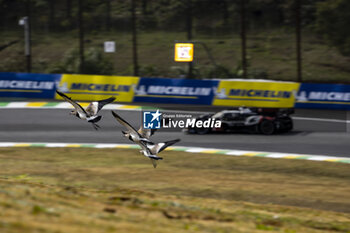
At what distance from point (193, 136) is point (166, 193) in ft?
29.0

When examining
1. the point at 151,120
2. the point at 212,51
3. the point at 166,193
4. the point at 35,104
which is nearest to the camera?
the point at 151,120

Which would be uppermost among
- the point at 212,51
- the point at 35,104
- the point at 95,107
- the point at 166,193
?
the point at 212,51

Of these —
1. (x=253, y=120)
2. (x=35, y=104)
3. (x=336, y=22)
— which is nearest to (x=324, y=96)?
(x=253, y=120)

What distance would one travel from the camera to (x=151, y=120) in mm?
9094

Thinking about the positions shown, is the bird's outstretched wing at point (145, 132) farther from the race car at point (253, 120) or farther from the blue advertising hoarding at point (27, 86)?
the blue advertising hoarding at point (27, 86)

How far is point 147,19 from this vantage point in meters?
62.3

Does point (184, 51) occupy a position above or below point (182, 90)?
above

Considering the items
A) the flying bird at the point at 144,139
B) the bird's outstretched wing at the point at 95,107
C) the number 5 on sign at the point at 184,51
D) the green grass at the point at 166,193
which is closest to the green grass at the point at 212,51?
the number 5 on sign at the point at 184,51

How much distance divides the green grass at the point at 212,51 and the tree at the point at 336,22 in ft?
7.34

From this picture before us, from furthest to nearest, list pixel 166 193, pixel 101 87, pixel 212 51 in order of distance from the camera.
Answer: pixel 212 51 < pixel 101 87 < pixel 166 193

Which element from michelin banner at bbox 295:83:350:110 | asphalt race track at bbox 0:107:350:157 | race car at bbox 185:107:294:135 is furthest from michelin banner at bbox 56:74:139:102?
michelin banner at bbox 295:83:350:110

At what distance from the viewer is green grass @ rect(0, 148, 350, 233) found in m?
8.10

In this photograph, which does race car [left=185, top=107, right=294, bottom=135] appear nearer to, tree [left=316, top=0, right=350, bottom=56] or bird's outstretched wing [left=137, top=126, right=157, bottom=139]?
bird's outstretched wing [left=137, top=126, right=157, bottom=139]

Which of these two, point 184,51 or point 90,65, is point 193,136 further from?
point 90,65
